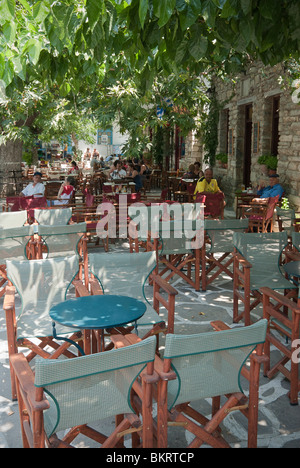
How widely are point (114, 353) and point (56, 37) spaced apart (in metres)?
2.00

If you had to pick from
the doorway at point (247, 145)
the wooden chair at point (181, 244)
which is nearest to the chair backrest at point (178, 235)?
the wooden chair at point (181, 244)

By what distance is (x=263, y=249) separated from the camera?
518 cm

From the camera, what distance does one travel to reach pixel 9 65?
3516 mm

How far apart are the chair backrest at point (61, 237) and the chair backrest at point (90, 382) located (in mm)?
3083

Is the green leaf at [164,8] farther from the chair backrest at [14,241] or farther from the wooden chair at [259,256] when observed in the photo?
the chair backrest at [14,241]

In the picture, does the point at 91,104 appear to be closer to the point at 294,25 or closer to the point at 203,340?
the point at 294,25

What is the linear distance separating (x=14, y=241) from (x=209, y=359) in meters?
3.38

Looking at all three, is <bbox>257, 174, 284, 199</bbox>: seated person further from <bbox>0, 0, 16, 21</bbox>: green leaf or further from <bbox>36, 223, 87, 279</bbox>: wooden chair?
<bbox>0, 0, 16, 21</bbox>: green leaf

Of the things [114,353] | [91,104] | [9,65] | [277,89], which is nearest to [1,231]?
[9,65]

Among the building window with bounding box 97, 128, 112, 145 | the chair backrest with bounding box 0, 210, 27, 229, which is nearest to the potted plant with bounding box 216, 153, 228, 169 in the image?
the chair backrest with bounding box 0, 210, 27, 229

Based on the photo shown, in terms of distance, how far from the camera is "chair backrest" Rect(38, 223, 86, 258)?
5.43m

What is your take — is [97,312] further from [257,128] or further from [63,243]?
[257,128]
